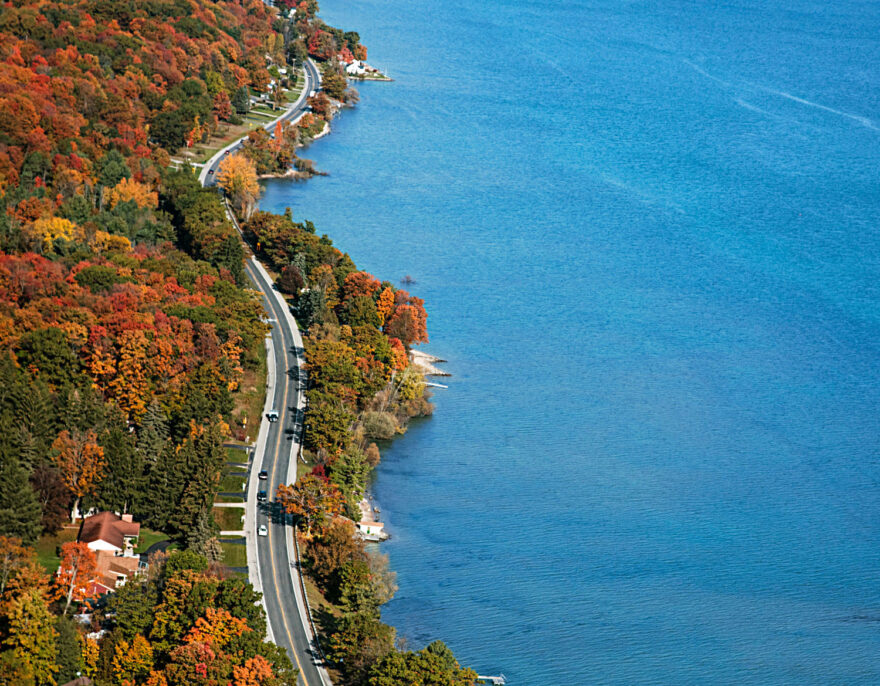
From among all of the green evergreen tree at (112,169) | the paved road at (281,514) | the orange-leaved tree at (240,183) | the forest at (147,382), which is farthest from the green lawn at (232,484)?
the orange-leaved tree at (240,183)

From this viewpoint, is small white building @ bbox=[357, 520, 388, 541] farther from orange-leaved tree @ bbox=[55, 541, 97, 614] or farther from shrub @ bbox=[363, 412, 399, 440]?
orange-leaved tree @ bbox=[55, 541, 97, 614]

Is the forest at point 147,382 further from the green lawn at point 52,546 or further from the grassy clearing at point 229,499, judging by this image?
the grassy clearing at point 229,499

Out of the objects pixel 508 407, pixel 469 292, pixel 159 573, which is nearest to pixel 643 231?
pixel 469 292

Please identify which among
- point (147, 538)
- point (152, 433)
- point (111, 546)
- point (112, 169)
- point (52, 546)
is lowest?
point (52, 546)

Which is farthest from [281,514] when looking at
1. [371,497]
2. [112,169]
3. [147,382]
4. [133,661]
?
[112,169]

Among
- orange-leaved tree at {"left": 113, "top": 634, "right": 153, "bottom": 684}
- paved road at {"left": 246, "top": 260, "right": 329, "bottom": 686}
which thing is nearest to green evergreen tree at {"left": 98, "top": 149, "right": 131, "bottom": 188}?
paved road at {"left": 246, "top": 260, "right": 329, "bottom": 686}

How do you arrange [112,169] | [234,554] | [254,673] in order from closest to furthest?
[254,673]
[234,554]
[112,169]

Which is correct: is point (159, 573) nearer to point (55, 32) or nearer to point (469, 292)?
point (469, 292)

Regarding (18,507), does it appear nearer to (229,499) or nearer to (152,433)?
(152,433)
